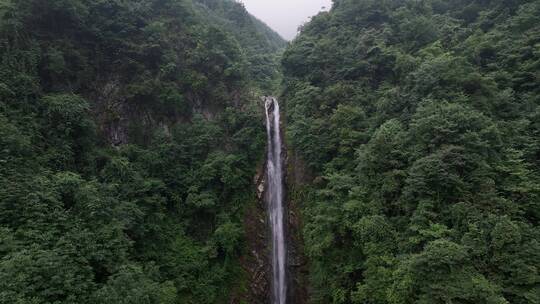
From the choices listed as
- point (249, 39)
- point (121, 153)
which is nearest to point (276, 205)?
point (121, 153)

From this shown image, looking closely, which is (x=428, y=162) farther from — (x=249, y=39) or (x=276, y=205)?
(x=249, y=39)

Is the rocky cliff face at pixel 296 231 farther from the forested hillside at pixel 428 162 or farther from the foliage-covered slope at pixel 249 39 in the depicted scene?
the foliage-covered slope at pixel 249 39

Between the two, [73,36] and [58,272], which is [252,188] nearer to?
[58,272]

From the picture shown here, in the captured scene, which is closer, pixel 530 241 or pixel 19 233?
pixel 530 241

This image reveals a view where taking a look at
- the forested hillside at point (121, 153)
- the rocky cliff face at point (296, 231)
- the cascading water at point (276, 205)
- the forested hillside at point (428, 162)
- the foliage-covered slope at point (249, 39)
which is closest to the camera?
the forested hillside at point (428, 162)

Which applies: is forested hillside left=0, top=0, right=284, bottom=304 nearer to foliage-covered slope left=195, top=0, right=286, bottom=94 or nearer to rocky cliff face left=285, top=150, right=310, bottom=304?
rocky cliff face left=285, top=150, right=310, bottom=304

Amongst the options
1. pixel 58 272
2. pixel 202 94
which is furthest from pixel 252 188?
pixel 58 272

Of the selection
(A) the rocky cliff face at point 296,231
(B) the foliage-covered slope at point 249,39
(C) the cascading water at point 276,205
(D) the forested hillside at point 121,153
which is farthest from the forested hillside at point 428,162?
(B) the foliage-covered slope at point 249,39
